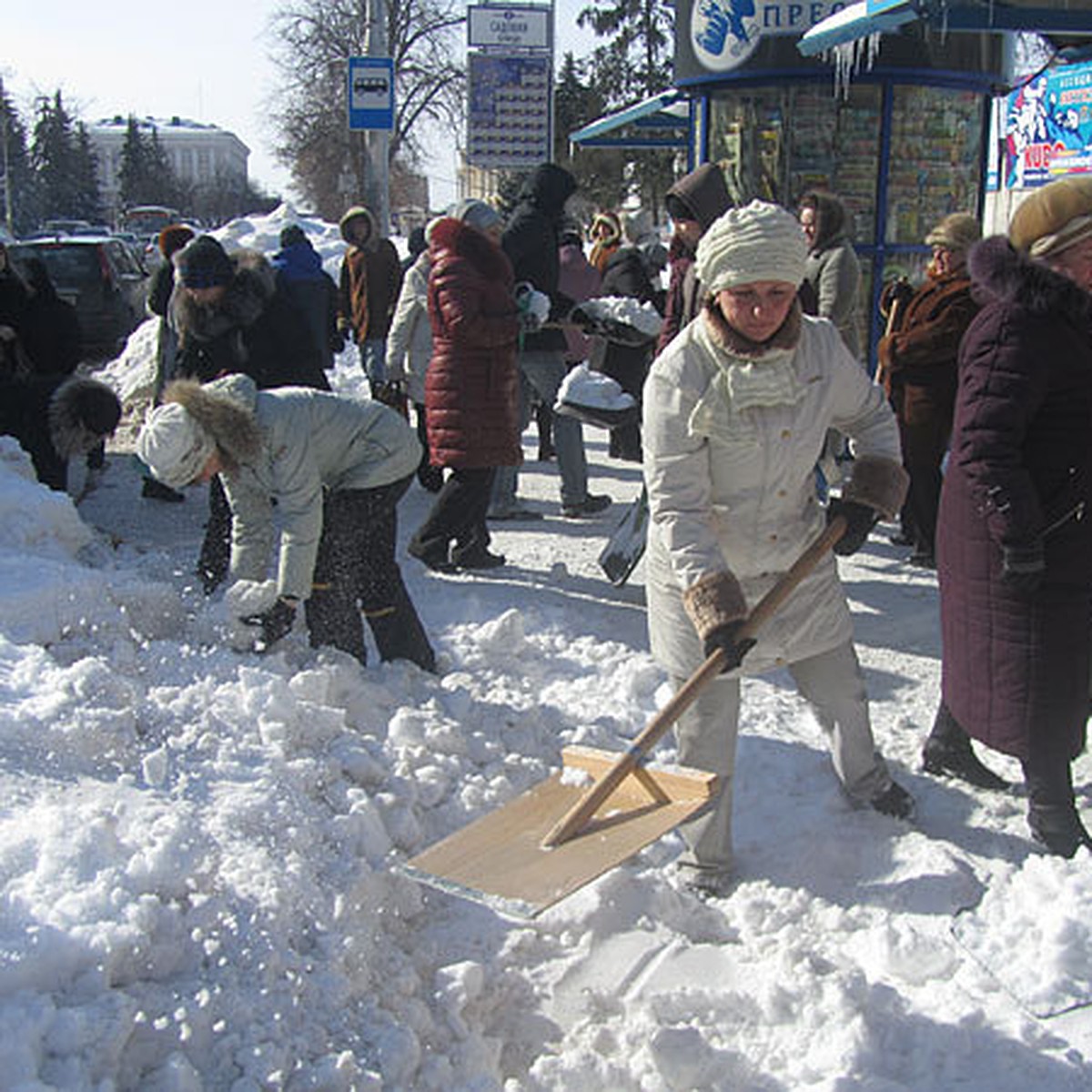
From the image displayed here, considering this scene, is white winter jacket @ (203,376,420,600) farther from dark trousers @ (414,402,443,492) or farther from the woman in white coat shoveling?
dark trousers @ (414,402,443,492)

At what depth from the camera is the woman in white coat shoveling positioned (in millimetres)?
2949

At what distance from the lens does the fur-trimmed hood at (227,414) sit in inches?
145

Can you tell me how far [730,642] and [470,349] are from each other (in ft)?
10.8

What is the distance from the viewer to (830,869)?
134 inches

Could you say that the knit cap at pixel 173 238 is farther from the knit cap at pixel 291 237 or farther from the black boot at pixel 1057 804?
the black boot at pixel 1057 804

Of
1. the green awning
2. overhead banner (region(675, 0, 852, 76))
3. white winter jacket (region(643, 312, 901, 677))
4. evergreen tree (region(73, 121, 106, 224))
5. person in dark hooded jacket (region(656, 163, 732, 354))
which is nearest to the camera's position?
white winter jacket (region(643, 312, 901, 677))

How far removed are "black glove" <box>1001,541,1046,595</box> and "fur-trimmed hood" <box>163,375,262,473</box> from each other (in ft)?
7.27

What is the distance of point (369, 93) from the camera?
11.3m

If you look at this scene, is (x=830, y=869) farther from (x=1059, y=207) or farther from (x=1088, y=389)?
(x=1059, y=207)

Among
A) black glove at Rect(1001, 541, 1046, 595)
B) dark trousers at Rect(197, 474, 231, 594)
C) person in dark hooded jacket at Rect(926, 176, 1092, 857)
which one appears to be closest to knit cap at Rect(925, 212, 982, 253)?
person in dark hooded jacket at Rect(926, 176, 1092, 857)

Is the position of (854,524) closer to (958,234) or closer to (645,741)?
(645,741)

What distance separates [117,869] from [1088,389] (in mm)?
2631

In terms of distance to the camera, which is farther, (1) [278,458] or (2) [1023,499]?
(1) [278,458]

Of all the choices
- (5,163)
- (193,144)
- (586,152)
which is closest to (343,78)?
(586,152)
